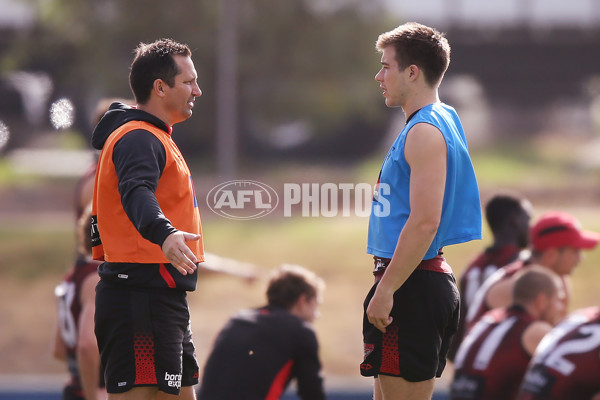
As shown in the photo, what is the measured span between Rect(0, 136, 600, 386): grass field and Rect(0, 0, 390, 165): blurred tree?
1983mm

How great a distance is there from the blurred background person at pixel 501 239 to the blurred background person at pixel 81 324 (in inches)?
99.4

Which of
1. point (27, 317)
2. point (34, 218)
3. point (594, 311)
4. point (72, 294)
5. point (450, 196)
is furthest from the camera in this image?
point (34, 218)

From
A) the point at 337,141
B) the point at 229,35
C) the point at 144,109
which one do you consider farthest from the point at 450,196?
the point at 337,141

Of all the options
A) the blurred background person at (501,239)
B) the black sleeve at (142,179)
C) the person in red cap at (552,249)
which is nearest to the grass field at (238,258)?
the blurred background person at (501,239)

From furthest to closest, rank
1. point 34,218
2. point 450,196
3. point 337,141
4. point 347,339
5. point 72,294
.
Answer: point 337,141, point 34,218, point 347,339, point 72,294, point 450,196

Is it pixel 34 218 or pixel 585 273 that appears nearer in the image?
pixel 585 273

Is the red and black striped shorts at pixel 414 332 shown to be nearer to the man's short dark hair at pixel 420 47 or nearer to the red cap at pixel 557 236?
the man's short dark hair at pixel 420 47

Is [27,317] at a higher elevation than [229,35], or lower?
lower

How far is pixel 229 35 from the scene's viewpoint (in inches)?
774

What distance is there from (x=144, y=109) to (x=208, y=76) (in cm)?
1674

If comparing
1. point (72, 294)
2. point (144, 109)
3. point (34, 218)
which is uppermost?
point (144, 109)

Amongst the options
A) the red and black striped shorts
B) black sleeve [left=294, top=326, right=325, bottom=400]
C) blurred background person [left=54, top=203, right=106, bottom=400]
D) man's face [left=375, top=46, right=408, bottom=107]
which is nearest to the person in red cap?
black sleeve [left=294, top=326, right=325, bottom=400]

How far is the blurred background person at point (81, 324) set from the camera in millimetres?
4684

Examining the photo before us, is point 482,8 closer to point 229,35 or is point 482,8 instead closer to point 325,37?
point 325,37
